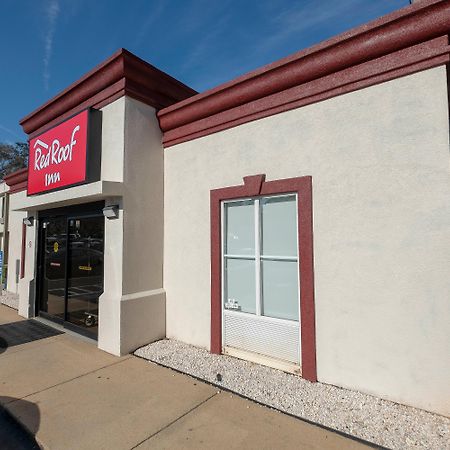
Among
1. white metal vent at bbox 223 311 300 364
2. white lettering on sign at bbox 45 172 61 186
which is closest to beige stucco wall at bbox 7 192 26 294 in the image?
white lettering on sign at bbox 45 172 61 186

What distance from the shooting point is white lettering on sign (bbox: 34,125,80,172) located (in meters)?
6.51

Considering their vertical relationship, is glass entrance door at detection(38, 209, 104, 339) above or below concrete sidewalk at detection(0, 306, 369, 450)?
above

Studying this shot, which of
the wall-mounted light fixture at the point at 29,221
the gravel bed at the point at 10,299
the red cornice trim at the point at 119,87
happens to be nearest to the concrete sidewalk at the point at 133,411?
the wall-mounted light fixture at the point at 29,221

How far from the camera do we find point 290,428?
329 cm

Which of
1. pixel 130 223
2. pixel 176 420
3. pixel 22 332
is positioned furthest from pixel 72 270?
pixel 176 420

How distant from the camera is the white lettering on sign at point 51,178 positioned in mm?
6824

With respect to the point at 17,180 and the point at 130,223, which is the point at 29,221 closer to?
the point at 17,180

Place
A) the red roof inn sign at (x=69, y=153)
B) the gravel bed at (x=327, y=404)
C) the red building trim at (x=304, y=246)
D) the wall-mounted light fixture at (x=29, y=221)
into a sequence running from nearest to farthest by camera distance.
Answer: the gravel bed at (x=327, y=404)
the red building trim at (x=304, y=246)
the red roof inn sign at (x=69, y=153)
the wall-mounted light fixture at (x=29, y=221)

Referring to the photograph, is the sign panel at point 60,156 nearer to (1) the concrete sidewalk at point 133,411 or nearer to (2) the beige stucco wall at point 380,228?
(1) the concrete sidewalk at point 133,411

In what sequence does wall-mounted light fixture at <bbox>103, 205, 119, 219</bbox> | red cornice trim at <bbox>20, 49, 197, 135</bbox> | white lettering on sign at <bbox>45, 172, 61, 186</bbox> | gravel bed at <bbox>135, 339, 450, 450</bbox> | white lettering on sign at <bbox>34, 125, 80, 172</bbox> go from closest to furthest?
gravel bed at <bbox>135, 339, 450, 450</bbox> → wall-mounted light fixture at <bbox>103, 205, 119, 219</bbox> → red cornice trim at <bbox>20, 49, 197, 135</bbox> → white lettering on sign at <bbox>34, 125, 80, 172</bbox> → white lettering on sign at <bbox>45, 172, 61, 186</bbox>

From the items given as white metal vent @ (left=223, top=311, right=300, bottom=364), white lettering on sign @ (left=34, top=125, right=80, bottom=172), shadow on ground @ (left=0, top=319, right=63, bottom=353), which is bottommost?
shadow on ground @ (left=0, top=319, right=63, bottom=353)

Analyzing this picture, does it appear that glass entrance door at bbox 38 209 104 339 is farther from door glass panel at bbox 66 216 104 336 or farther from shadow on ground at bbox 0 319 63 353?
shadow on ground at bbox 0 319 63 353

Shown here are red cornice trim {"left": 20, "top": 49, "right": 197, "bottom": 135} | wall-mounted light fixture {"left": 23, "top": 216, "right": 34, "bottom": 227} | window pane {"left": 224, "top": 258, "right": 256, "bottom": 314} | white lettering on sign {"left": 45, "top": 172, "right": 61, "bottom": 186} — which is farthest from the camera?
wall-mounted light fixture {"left": 23, "top": 216, "right": 34, "bottom": 227}

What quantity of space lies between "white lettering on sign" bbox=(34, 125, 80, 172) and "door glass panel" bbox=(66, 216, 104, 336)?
1.19m
